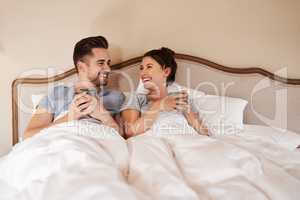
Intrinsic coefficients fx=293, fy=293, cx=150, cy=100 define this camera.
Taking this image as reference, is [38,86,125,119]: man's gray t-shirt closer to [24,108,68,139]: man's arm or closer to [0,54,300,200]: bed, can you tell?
[24,108,68,139]: man's arm

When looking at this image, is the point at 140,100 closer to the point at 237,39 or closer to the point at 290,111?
the point at 237,39

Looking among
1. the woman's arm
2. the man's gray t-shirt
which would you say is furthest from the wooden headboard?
the woman's arm

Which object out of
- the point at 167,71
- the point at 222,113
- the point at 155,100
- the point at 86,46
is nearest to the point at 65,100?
the point at 86,46

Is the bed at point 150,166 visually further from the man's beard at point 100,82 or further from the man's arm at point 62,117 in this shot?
the man's beard at point 100,82

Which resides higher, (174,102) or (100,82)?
(100,82)

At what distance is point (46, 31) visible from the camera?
6.59 ft

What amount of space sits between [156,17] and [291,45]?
95cm

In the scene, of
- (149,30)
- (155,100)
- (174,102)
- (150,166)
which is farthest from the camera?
(149,30)

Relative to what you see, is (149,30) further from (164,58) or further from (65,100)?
(65,100)

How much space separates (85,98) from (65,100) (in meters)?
0.17

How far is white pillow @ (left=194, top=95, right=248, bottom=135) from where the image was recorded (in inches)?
69.7

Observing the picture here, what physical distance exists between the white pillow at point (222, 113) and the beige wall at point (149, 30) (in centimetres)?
33

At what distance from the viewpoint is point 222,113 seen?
182cm

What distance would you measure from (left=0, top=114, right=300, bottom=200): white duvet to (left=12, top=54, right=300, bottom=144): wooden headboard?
0.54 meters
